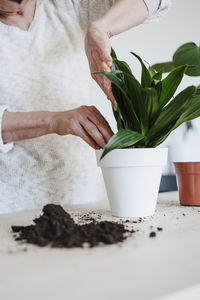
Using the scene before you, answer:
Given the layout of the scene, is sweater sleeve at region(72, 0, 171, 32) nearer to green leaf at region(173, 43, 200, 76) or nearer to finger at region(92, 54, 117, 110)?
green leaf at region(173, 43, 200, 76)

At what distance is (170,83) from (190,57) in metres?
0.27

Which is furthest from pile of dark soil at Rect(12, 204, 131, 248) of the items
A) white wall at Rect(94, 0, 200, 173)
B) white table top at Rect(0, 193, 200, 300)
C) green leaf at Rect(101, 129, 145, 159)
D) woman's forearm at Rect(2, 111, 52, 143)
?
white wall at Rect(94, 0, 200, 173)

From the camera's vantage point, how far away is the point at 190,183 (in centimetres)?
91

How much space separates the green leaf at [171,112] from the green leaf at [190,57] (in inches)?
9.7

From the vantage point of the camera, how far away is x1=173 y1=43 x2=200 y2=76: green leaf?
3.13ft

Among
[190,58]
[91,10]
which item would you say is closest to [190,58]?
[190,58]

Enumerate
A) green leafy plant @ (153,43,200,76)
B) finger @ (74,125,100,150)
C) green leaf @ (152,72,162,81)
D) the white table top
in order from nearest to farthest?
the white table top → green leaf @ (152,72,162,81) → finger @ (74,125,100,150) → green leafy plant @ (153,43,200,76)

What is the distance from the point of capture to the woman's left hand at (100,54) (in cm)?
81

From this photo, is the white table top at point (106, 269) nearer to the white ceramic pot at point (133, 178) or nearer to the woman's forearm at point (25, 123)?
the white ceramic pot at point (133, 178)

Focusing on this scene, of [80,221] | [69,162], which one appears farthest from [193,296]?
[69,162]

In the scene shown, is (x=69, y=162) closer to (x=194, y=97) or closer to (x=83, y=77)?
(x=83, y=77)

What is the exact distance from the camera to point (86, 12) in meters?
1.29

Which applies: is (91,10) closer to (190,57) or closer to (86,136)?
(190,57)

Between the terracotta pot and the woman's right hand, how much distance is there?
26 centimetres
